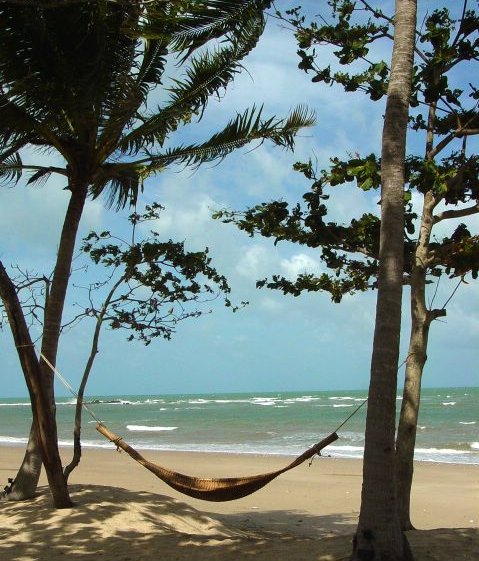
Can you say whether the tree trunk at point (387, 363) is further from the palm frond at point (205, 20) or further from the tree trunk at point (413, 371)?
the palm frond at point (205, 20)

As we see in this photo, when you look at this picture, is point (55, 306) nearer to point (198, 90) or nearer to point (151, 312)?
point (151, 312)

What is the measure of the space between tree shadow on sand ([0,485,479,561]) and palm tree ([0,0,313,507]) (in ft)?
1.19

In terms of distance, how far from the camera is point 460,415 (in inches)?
1195

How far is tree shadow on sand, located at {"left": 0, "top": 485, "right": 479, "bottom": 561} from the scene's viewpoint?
407 cm

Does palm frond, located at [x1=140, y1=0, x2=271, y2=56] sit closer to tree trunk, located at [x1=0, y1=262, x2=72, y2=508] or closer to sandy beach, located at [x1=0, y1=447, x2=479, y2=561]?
tree trunk, located at [x1=0, y1=262, x2=72, y2=508]

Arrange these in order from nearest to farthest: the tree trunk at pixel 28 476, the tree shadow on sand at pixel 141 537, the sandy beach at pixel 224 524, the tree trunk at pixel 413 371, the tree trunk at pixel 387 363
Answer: the tree trunk at pixel 387 363, the tree shadow on sand at pixel 141 537, the sandy beach at pixel 224 524, the tree trunk at pixel 413 371, the tree trunk at pixel 28 476

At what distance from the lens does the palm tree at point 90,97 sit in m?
5.09

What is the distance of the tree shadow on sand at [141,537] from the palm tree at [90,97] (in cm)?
36

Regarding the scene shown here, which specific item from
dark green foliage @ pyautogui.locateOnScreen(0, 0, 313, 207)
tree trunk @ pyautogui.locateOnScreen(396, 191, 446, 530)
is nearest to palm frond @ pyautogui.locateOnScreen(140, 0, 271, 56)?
dark green foliage @ pyautogui.locateOnScreen(0, 0, 313, 207)

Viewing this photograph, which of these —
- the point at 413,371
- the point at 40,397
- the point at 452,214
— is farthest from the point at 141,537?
the point at 452,214

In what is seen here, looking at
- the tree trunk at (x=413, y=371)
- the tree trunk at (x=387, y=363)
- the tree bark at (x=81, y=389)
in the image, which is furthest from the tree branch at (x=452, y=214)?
the tree bark at (x=81, y=389)

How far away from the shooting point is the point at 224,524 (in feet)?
19.7

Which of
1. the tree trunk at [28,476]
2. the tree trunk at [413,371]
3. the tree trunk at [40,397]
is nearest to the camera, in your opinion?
the tree trunk at [413,371]

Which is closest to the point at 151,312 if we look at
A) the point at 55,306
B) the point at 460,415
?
the point at 55,306
